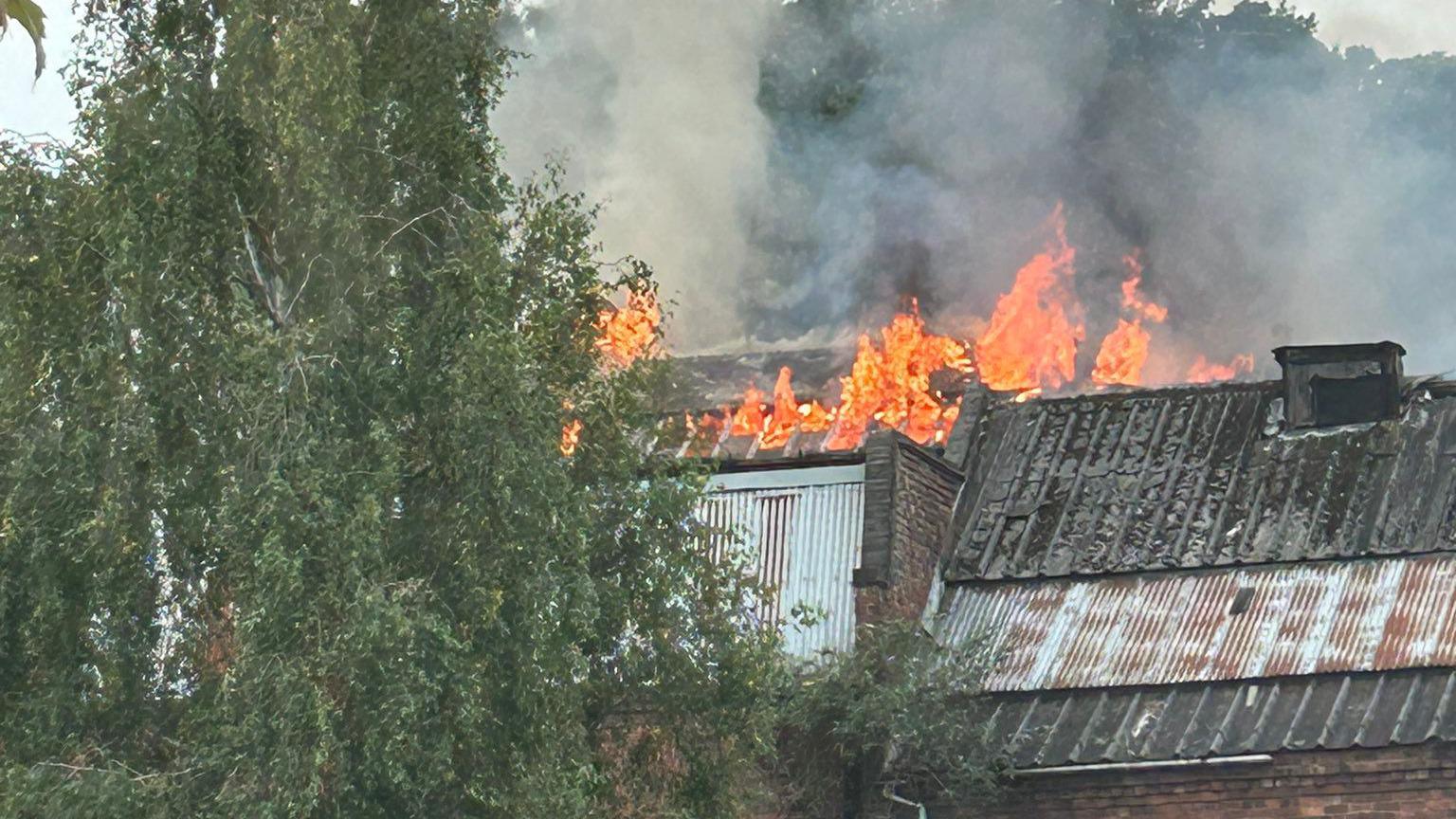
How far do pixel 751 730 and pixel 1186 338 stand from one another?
31.9 m

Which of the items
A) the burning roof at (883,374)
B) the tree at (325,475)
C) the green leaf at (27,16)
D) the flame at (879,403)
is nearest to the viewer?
the green leaf at (27,16)

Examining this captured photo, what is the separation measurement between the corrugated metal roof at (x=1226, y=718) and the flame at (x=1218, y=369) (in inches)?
938

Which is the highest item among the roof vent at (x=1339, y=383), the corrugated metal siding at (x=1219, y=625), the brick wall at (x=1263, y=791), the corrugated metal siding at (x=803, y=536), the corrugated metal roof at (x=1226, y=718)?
the roof vent at (x=1339, y=383)

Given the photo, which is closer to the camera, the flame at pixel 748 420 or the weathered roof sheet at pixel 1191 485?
the weathered roof sheet at pixel 1191 485

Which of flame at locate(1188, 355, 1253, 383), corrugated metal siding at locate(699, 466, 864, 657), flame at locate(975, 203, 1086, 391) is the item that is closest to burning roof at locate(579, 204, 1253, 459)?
flame at locate(975, 203, 1086, 391)

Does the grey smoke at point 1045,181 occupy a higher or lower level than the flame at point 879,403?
higher

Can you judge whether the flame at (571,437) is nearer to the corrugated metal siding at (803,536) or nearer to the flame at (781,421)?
the corrugated metal siding at (803,536)

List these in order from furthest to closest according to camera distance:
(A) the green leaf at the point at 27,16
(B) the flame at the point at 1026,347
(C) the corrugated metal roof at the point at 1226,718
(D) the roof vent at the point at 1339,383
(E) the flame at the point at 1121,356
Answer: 1. (E) the flame at the point at 1121,356
2. (B) the flame at the point at 1026,347
3. (D) the roof vent at the point at 1339,383
4. (C) the corrugated metal roof at the point at 1226,718
5. (A) the green leaf at the point at 27,16

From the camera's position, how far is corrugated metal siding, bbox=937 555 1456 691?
25.4 m

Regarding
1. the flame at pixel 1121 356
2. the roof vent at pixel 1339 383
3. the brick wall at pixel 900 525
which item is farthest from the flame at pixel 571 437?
the flame at pixel 1121 356

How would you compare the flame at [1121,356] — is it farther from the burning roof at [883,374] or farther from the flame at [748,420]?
the flame at [748,420]

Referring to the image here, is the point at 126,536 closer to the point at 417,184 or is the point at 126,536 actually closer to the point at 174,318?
the point at 174,318

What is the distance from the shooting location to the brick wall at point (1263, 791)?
23719mm

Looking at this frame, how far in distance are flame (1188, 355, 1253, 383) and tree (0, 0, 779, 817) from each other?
27877 millimetres
